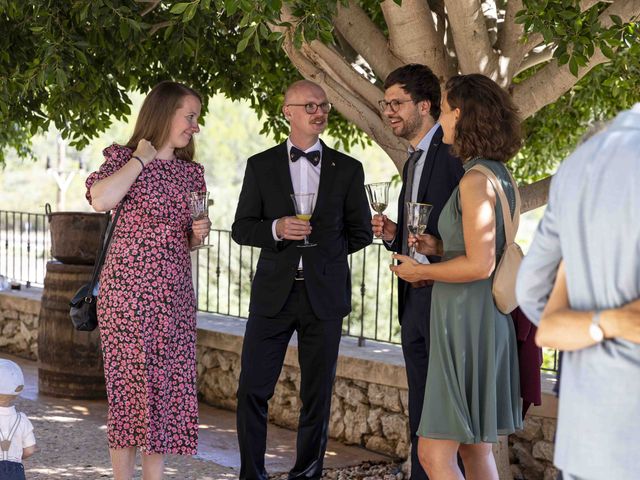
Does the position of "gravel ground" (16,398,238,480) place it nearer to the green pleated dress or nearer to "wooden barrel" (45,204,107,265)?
"wooden barrel" (45,204,107,265)

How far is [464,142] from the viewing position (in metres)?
3.68

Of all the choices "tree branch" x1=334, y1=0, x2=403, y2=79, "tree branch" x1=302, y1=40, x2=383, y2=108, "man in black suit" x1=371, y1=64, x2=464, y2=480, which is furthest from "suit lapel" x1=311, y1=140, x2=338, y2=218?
"tree branch" x1=334, y1=0, x2=403, y2=79

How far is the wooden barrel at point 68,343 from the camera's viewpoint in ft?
26.1

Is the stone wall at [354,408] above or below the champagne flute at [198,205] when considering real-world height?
below

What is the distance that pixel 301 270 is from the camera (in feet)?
16.6

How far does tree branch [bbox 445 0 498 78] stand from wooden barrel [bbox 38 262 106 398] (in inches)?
148

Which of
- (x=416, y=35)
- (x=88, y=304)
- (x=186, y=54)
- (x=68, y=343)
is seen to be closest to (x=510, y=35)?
(x=416, y=35)

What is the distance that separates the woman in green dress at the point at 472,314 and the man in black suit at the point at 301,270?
1.37m

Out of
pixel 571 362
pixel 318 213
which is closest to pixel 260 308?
pixel 318 213

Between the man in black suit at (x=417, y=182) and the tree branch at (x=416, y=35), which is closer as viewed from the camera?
the man in black suit at (x=417, y=182)

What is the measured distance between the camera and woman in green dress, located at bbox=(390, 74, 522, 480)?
11.8ft

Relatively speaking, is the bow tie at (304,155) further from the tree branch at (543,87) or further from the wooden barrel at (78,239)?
the wooden barrel at (78,239)

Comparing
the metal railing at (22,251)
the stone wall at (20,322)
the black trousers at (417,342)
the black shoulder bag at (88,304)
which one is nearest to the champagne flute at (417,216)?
the black trousers at (417,342)

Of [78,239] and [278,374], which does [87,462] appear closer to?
[278,374]
